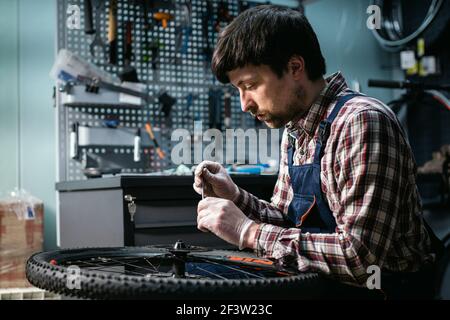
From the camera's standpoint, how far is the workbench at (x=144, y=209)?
5.53ft

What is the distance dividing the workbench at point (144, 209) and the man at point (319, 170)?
1.56ft

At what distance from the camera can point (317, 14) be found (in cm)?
347

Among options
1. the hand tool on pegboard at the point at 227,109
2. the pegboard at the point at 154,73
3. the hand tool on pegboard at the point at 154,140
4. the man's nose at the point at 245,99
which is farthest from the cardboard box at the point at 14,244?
the man's nose at the point at 245,99

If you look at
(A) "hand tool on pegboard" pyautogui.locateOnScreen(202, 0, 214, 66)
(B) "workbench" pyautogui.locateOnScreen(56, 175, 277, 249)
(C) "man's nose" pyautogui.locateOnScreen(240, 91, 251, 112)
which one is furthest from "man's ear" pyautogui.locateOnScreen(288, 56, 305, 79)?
(A) "hand tool on pegboard" pyautogui.locateOnScreen(202, 0, 214, 66)

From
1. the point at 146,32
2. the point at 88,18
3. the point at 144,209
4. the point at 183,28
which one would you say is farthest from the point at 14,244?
the point at 183,28

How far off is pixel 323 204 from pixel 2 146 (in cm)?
209

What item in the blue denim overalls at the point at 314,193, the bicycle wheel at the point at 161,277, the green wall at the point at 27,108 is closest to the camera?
the bicycle wheel at the point at 161,277

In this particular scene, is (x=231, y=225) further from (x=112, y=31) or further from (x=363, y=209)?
(x=112, y=31)

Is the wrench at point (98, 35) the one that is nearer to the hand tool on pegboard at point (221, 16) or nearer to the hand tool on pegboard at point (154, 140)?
the hand tool on pegboard at point (154, 140)

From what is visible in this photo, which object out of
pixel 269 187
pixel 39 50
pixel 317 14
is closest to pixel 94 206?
pixel 269 187

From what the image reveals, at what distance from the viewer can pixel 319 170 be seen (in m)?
1.07

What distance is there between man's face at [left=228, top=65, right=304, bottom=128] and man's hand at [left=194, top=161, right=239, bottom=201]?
17 cm

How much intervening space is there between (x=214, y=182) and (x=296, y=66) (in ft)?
1.11
